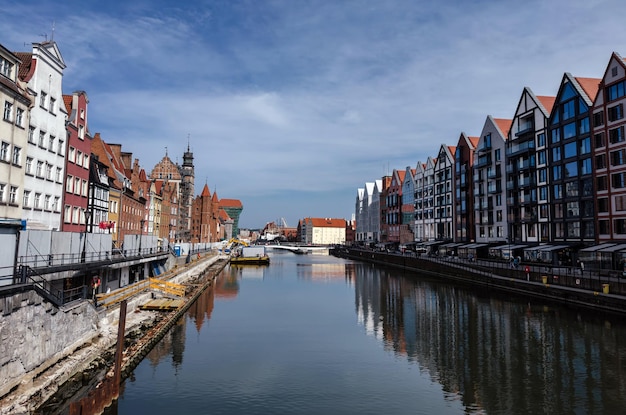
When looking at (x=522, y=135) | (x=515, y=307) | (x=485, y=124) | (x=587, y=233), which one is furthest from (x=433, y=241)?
(x=515, y=307)

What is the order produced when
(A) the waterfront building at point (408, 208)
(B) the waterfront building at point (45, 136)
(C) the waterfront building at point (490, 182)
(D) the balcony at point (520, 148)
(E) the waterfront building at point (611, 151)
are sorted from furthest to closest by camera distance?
(A) the waterfront building at point (408, 208), (C) the waterfront building at point (490, 182), (D) the balcony at point (520, 148), (E) the waterfront building at point (611, 151), (B) the waterfront building at point (45, 136)

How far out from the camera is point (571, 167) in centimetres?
6144

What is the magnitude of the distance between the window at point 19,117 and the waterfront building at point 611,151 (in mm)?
64023

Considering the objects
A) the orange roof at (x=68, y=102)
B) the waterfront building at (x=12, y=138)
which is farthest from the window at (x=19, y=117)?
the orange roof at (x=68, y=102)

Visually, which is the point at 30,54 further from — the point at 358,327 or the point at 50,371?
the point at 358,327

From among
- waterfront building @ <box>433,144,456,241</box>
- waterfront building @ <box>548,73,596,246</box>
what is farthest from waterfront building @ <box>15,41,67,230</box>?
waterfront building @ <box>433,144,456,241</box>

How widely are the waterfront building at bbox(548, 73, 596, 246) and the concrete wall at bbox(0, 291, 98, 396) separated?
202 feet

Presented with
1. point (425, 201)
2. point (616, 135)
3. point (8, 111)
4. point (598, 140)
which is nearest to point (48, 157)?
point (8, 111)

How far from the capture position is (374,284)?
74625 mm

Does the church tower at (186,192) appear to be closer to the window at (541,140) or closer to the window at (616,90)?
the window at (541,140)

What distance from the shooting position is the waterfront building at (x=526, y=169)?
68.9m

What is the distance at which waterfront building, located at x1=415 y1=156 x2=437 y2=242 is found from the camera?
11179 cm

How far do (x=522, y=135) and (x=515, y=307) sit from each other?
38.5 metres

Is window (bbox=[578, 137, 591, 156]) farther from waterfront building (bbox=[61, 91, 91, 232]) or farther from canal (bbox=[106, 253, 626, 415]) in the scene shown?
waterfront building (bbox=[61, 91, 91, 232])
